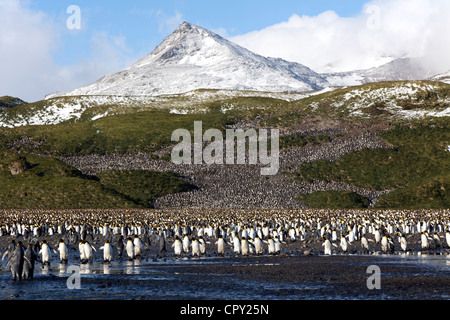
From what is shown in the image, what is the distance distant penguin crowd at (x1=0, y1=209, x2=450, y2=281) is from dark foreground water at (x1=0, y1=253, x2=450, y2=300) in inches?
42.8

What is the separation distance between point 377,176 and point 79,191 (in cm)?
4519

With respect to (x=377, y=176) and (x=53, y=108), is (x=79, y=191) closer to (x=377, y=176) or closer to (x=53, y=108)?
(x=377, y=176)

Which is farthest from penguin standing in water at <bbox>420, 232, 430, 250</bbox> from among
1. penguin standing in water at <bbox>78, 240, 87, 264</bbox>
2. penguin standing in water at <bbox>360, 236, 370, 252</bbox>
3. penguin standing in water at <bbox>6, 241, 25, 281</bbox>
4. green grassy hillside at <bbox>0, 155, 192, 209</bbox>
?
green grassy hillside at <bbox>0, 155, 192, 209</bbox>

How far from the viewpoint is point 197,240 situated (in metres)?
30.0

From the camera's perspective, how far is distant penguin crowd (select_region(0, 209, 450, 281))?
27.0 metres

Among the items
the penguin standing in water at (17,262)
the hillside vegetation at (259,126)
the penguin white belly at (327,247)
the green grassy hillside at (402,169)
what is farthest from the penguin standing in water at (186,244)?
the green grassy hillside at (402,169)

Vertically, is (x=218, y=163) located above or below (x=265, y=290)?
above

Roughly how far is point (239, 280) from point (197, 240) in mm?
9496

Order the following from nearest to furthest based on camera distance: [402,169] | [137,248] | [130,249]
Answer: [130,249] < [137,248] < [402,169]

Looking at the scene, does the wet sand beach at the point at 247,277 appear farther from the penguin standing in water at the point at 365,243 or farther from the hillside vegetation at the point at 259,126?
the hillside vegetation at the point at 259,126

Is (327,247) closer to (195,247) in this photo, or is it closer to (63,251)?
(195,247)

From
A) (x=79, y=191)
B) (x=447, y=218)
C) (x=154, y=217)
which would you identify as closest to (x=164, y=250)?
(x=154, y=217)

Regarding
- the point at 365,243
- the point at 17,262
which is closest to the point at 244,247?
the point at 365,243
